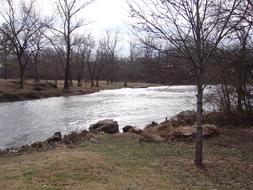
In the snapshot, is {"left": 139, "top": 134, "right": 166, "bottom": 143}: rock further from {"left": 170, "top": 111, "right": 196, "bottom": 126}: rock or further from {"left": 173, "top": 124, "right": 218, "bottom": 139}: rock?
{"left": 170, "top": 111, "right": 196, "bottom": 126}: rock

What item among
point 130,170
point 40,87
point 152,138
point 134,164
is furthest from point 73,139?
point 40,87

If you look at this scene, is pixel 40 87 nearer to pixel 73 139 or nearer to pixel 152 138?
pixel 73 139

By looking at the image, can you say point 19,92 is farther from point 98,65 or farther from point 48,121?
Answer: point 98,65

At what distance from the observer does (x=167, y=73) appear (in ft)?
35.6

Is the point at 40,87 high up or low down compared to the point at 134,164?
up

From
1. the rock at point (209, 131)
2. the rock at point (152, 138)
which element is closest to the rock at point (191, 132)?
the rock at point (209, 131)

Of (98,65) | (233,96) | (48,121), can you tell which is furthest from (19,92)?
(98,65)

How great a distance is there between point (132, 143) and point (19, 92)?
98.3 ft

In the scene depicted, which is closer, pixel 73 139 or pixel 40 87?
pixel 73 139

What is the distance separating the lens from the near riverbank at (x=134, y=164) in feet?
25.9

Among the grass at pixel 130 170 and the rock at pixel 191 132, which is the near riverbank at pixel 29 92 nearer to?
the rock at pixel 191 132

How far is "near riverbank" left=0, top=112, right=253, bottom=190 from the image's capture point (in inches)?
311

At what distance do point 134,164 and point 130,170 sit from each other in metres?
0.68

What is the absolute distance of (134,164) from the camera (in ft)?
31.9
